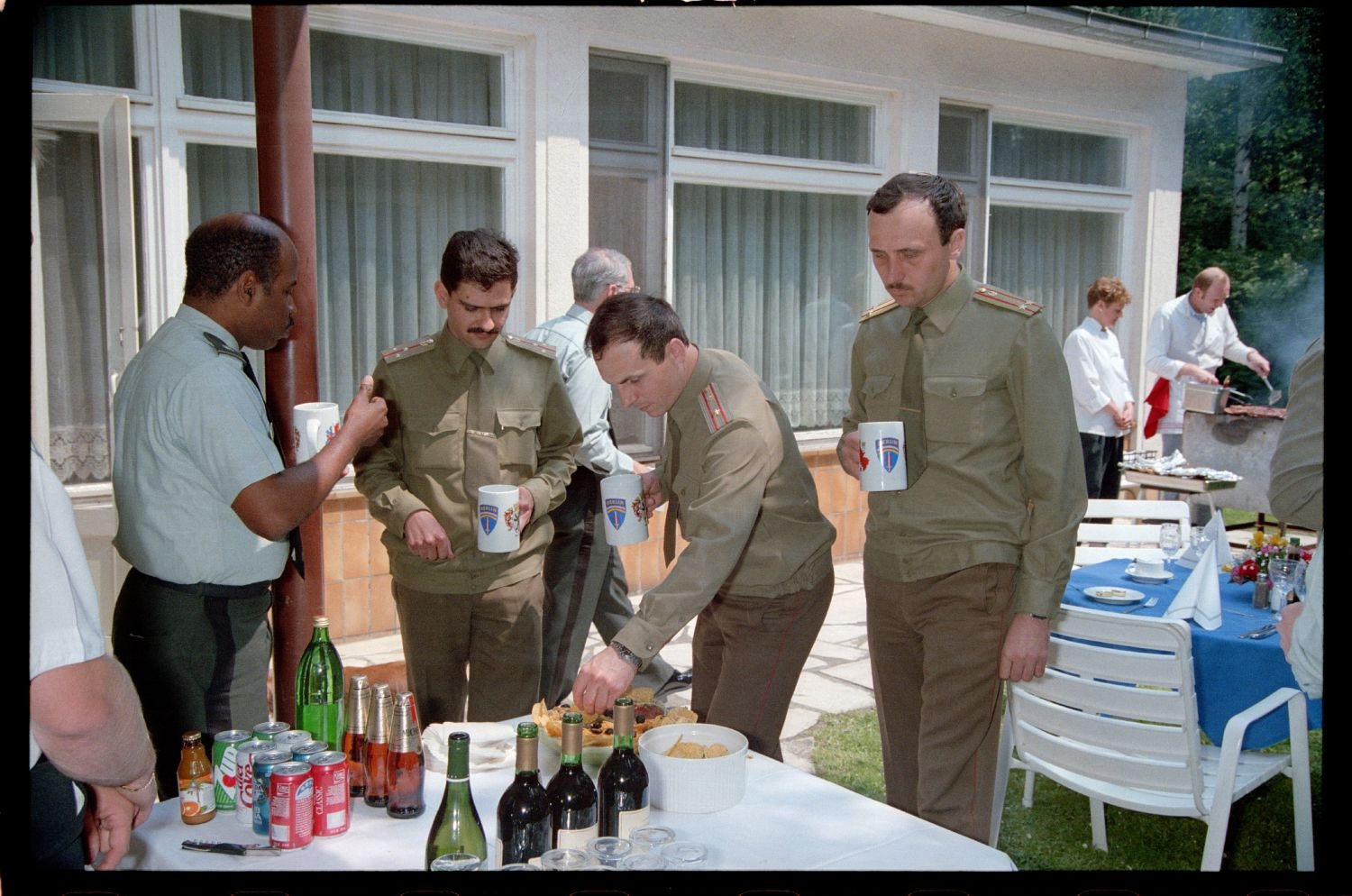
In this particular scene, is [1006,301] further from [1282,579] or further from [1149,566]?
[1149,566]

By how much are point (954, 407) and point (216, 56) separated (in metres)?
3.31

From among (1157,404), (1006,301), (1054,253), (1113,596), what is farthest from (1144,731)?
(1054,253)

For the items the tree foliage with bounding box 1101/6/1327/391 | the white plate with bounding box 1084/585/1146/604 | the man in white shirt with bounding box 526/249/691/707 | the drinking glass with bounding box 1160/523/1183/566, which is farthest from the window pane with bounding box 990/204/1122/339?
the white plate with bounding box 1084/585/1146/604

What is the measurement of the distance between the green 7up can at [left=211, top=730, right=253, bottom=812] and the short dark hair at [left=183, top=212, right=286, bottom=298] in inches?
39.4

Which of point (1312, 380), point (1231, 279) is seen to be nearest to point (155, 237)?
point (1312, 380)

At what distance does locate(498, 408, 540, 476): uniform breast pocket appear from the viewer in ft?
9.73

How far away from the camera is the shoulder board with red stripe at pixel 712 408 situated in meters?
2.37

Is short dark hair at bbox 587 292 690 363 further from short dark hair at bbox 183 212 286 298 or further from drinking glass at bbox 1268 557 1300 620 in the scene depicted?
drinking glass at bbox 1268 557 1300 620

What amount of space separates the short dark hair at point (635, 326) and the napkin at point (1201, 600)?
57.1 inches

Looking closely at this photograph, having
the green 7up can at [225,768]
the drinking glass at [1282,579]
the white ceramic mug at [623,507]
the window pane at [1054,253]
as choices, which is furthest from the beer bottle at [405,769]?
the window pane at [1054,253]

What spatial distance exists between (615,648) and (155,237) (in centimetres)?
310

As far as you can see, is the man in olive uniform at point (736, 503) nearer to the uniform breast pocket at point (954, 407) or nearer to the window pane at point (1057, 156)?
the uniform breast pocket at point (954, 407)

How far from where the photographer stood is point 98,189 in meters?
3.88

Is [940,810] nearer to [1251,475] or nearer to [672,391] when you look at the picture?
[672,391]
